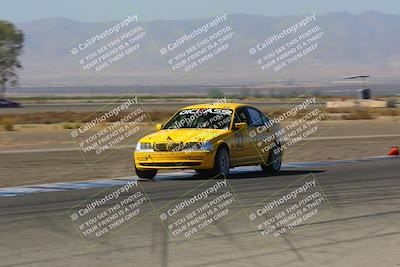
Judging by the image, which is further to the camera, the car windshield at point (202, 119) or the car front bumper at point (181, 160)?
the car windshield at point (202, 119)

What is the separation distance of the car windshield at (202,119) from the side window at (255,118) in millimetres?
663

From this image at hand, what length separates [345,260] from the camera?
795cm

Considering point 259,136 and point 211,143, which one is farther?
point 259,136

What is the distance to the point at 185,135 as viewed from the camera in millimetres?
15922

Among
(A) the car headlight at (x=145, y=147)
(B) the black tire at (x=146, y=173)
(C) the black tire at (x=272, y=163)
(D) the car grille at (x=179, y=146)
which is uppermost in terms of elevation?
(A) the car headlight at (x=145, y=147)

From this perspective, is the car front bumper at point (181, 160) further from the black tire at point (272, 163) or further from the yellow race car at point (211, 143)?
the black tire at point (272, 163)

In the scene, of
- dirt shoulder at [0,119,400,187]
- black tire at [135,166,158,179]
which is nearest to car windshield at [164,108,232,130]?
black tire at [135,166,158,179]

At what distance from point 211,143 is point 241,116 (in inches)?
63.0

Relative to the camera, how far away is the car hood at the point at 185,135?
15727mm

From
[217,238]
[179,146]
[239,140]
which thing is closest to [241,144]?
[239,140]

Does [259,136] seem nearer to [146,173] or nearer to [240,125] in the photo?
[240,125]

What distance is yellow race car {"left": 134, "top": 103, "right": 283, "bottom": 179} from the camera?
15.6 meters

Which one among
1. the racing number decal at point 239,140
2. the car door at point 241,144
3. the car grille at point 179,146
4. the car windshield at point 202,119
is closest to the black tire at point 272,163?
the car door at point 241,144

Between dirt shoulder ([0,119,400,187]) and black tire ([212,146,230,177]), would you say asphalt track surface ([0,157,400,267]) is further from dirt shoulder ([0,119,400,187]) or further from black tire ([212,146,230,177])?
dirt shoulder ([0,119,400,187])
